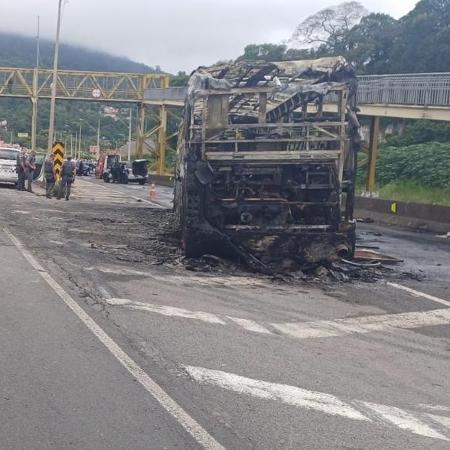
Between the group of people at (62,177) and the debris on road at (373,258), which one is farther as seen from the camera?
the group of people at (62,177)

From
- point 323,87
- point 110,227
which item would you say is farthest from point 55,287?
point 110,227

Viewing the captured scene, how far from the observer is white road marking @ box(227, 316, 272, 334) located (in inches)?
344

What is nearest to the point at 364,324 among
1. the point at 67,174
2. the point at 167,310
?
A: the point at 167,310

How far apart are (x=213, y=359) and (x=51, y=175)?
22747 mm

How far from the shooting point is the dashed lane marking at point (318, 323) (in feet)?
29.0

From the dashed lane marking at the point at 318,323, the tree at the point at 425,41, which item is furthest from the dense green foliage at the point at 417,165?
the dashed lane marking at the point at 318,323

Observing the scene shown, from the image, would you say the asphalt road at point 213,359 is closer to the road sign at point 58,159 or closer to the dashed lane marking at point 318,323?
the dashed lane marking at point 318,323

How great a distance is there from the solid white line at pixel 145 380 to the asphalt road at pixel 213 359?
0.05 feet

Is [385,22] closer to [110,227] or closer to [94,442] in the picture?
[110,227]

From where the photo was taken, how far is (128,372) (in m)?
6.79

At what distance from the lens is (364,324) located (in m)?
9.49

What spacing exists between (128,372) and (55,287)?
160 inches

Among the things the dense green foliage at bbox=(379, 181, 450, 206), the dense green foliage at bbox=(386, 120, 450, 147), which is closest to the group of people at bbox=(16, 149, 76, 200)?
the dense green foliage at bbox=(379, 181, 450, 206)

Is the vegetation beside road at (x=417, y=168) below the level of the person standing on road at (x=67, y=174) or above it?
above
